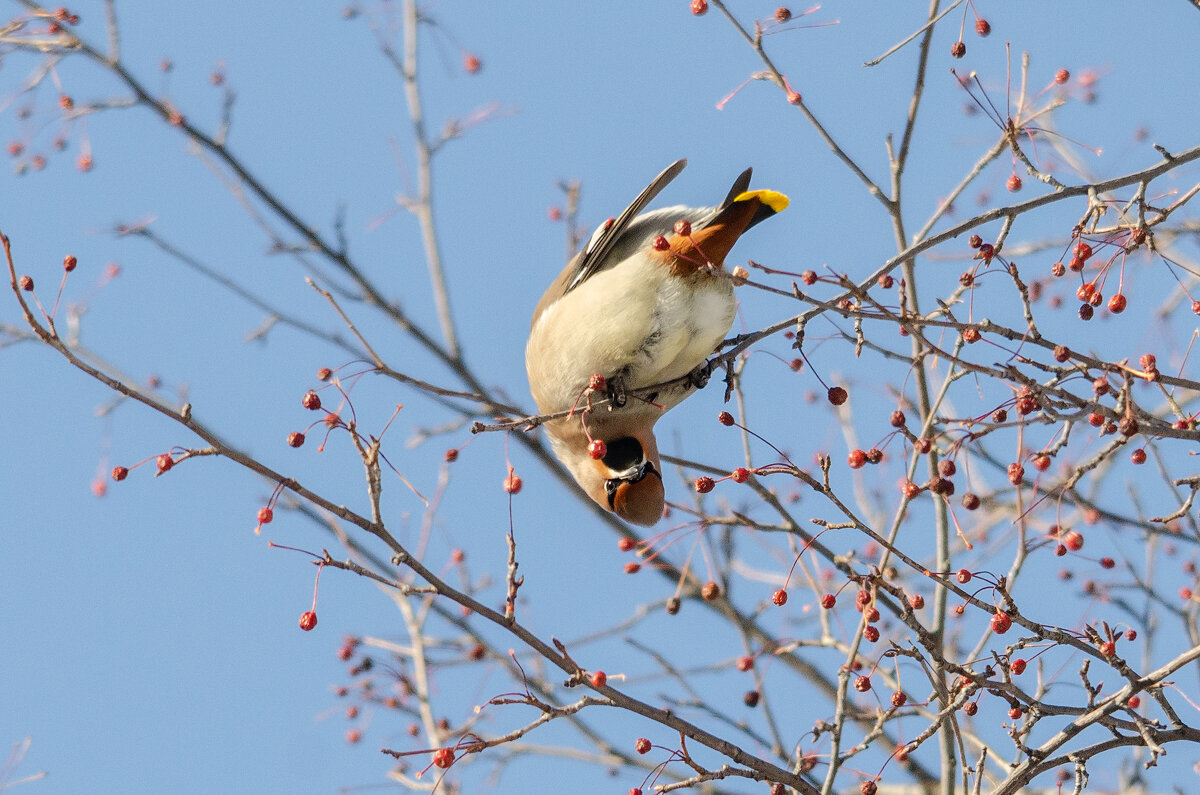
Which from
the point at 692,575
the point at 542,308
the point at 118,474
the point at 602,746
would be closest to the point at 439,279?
the point at 542,308

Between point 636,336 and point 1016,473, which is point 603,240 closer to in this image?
point 636,336

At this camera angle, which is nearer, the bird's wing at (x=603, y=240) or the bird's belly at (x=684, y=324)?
the bird's belly at (x=684, y=324)

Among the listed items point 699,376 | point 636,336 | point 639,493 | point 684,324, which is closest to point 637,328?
point 636,336

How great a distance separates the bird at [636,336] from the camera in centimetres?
422

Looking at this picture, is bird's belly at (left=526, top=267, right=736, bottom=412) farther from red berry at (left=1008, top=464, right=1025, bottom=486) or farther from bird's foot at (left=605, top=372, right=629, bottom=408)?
red berry at (left=1008, top=464, right=1025, bottom=486)

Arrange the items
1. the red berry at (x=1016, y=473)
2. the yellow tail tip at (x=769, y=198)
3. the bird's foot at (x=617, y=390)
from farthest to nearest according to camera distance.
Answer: the bird's foot at (x=617, y=390) < the yellow tail tip at (x=769, y=198) < the red berry at (x=1016, y=473)

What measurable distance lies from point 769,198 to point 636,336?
26.3 inches

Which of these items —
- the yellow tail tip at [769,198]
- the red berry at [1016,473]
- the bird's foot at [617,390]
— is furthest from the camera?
the bird's foot at [617,390]

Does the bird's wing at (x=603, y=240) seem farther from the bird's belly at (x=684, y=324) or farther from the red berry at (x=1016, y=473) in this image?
the red berry at (x=1016, y=473)

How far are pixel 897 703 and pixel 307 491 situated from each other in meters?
1.39

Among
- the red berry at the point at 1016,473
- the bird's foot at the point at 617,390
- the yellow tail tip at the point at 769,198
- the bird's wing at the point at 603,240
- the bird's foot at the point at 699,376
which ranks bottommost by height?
the red berry at the point at 1016,473

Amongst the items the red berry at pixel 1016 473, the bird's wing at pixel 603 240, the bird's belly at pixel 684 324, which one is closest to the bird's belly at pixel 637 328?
the bird's belly at pixel 684 324

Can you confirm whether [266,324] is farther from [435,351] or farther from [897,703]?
[897,703]

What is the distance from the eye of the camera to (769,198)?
4.32m
